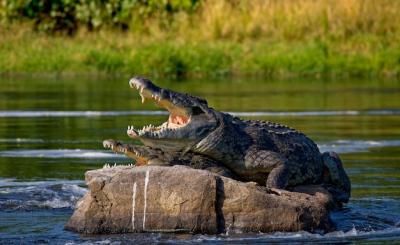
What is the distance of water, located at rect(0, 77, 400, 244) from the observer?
37.1 feet

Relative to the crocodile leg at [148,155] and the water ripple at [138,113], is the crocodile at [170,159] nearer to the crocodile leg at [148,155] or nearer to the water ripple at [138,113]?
the crocodile leg at [148,155]

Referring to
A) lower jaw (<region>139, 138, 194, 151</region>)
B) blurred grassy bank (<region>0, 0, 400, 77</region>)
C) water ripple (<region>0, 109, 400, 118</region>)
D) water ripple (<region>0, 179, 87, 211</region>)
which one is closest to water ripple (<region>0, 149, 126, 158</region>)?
water ripple (<region>0, 179, 87, 211</region>)

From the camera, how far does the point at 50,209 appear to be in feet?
41.1

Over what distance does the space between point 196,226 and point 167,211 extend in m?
0.25

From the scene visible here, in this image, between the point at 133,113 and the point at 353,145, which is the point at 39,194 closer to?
the point at 353,145

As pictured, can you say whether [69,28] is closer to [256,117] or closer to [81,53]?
[81,53]

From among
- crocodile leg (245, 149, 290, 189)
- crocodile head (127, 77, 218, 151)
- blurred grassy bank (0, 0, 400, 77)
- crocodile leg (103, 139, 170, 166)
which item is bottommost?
blurred grassy bank (0, 0, 400, 77)

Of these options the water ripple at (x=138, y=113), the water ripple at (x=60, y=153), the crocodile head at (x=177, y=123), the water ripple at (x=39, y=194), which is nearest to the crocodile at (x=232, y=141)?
the crocodile head at (x=177, y=123)

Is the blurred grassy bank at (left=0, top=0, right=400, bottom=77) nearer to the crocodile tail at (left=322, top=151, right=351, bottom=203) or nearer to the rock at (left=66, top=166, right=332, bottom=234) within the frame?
the crocodile tail at (left=322, top=151, right=351, bottom=203)

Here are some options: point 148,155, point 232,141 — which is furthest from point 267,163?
point 148,155

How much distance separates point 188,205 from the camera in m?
10.9

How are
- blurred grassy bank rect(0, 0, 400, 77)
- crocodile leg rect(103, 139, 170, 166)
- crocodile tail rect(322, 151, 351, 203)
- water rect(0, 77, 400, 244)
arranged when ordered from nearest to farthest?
water rect(0, 77, 400, 244), crocodile leg rect(103, 139, 170, 166), crocodile tail rect(322, 151, 351, 203), blurred grassy bank rect(0, 0, 400, 77)

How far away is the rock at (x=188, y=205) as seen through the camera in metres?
10.9

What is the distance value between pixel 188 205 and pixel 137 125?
9.10 m
